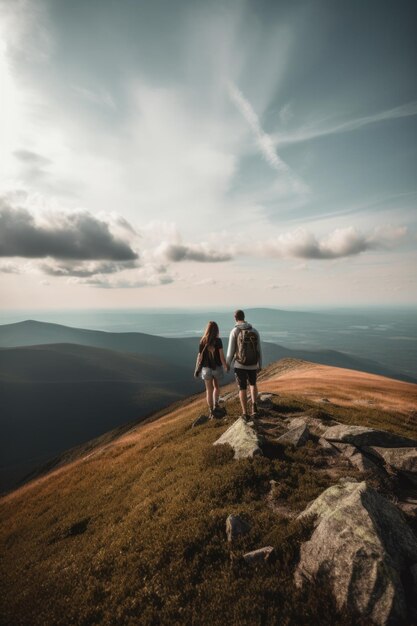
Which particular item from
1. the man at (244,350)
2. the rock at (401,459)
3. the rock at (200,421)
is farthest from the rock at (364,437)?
the rock at (200,421)

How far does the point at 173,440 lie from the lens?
17781 mm

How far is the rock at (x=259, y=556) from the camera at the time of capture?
A: 6.71 meters

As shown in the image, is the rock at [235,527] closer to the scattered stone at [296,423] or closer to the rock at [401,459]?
the rock at [401,459]

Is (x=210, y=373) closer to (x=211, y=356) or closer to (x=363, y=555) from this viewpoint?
(x=211, y=356)

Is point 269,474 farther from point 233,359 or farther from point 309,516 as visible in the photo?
point 233,359

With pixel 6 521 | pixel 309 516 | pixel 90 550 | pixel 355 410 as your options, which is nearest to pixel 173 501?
pixel 90 550

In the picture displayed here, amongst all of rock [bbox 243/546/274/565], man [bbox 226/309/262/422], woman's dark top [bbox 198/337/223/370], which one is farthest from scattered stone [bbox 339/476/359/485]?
woman's dark top [bbox 198/337/223/370]

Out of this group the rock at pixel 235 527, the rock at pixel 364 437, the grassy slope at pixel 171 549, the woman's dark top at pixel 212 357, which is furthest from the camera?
the woman's dark top at pixel 212 357

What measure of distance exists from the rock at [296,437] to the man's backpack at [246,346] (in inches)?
141

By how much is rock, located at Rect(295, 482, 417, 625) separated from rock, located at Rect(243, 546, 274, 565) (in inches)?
28.8

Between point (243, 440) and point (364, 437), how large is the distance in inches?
204

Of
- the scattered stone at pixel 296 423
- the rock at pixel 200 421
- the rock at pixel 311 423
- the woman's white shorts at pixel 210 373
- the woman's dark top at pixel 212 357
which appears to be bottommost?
the rock at pixel 200 421

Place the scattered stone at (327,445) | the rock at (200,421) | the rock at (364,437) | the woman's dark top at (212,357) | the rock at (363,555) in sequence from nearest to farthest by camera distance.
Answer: the rock at (363,555) → the scattered stone at (327,445) → the rock at (364,437) → the woman's dark top at (212,357) → the rock at (200,421)

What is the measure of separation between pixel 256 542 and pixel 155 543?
2.92 meters
